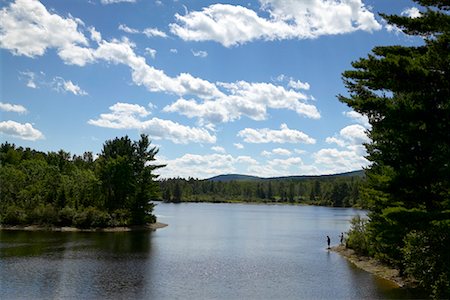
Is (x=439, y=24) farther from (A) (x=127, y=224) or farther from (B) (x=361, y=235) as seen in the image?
(A) (x=127, y=224)

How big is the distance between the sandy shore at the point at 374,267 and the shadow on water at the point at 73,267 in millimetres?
18638

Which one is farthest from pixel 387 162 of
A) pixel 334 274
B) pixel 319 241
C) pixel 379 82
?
pixel 319 241

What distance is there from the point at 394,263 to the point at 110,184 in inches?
2287

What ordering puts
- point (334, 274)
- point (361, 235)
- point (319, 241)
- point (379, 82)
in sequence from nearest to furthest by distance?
point (379, 82) < point (334, 274) < point (361, 235) < point (319, 241)

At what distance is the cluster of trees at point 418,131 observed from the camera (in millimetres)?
21125

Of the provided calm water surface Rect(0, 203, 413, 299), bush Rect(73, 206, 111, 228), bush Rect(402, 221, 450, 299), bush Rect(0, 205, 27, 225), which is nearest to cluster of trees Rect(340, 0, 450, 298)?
bush Rect(402, 221, 450, 299)

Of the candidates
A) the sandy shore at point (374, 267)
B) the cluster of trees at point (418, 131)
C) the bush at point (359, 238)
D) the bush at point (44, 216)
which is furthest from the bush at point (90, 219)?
the cluster of trees at point (418, 131)

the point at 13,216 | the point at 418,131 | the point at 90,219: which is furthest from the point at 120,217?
the point at 418,131

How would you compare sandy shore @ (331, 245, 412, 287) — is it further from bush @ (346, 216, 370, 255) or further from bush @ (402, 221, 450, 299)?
bush @ (402, 221, 450, 299)

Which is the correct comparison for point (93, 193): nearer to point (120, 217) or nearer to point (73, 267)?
point (120, 217)

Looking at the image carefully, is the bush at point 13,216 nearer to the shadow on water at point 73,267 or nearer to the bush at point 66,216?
the bush at point 66,216

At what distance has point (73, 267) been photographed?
123 feet

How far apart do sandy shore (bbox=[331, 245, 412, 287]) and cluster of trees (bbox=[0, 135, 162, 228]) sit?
42.0m

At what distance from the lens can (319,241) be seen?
64438 millimetres
